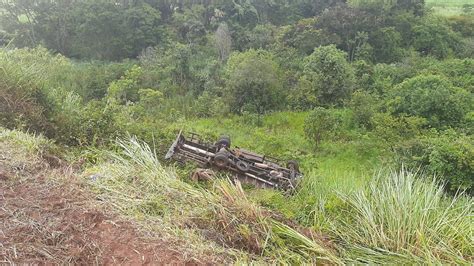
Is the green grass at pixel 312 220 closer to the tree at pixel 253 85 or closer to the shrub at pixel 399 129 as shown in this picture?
the shrub at pixel 399 129

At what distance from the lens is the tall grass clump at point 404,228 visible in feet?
9.47

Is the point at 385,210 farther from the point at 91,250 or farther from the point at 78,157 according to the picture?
the point at 78,157

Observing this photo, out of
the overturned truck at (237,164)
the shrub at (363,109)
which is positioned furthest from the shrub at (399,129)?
the overturned truck at (237,164)

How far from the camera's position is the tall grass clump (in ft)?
9.47

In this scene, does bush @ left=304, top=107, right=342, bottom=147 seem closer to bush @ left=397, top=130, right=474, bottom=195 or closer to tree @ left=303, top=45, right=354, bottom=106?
tree @ left=303, top=45, right=354, bottom=106

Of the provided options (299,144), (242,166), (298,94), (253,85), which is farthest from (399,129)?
(242,166)

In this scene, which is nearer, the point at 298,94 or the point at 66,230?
the point at 66,230

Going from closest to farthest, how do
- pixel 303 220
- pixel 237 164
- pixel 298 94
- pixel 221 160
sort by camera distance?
pixel 303 220 < pixel 221 160 < pixel 237 164 < pixel 298 94

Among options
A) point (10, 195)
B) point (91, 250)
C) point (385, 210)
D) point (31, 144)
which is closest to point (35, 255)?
point (91, 250)

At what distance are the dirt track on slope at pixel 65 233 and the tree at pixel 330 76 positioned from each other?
13.0m

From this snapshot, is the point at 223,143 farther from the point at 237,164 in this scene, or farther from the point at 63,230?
the point at 63,230

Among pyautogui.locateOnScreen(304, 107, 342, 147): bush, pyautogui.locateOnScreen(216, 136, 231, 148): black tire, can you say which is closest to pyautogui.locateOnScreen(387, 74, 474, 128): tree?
pyautogui.locateOnScreen(304, 107, 342, 147): bush

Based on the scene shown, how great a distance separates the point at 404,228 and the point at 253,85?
12617 mm

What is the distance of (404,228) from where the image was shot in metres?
3.07
